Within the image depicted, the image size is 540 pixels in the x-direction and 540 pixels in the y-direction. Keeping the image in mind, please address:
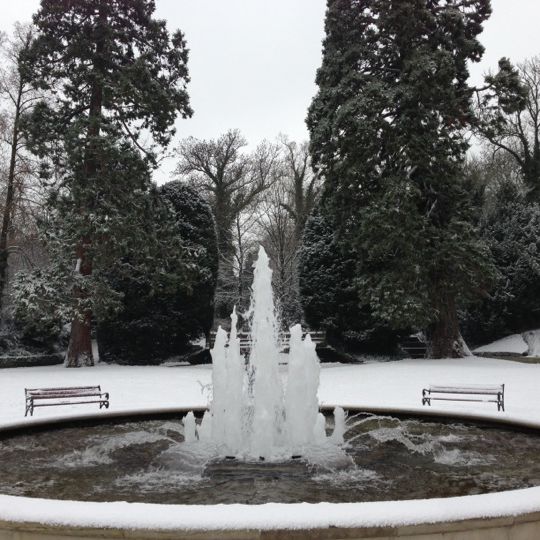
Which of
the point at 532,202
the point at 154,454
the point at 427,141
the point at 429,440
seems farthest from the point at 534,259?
the point at 154,454

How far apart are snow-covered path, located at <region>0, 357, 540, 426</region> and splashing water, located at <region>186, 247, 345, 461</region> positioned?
4.03 meters

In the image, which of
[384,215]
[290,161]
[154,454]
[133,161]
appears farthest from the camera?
[290,161]

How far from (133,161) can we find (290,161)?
62.4 feet

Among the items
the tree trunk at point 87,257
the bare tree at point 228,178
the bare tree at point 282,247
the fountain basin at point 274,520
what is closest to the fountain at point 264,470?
the fountain basin at point 274,520

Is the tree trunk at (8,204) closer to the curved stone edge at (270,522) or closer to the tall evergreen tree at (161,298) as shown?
the tall evergreen tree at (161,298)

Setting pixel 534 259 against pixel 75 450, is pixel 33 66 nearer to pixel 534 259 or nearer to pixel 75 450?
pixel 75 450

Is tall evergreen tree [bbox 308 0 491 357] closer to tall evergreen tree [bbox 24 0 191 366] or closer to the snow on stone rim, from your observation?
tall evergreen tree [bbox 24 0 191 366]

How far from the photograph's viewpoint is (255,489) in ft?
16.5

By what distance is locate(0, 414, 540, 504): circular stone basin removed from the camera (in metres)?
5.01

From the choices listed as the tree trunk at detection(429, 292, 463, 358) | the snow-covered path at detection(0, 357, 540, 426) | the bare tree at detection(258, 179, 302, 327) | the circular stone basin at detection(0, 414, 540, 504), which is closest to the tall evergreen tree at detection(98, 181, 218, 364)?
the snow-covered path at detection(0, 357, 540, 426)

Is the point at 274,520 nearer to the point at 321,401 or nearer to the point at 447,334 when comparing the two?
the point at 321,401

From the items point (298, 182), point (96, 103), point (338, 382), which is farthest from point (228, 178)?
point (338, 382)

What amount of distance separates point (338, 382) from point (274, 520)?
13.6m

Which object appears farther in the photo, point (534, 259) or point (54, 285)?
point (534, 259)
